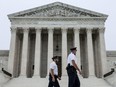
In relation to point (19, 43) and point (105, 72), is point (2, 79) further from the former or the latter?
point (105, 72)

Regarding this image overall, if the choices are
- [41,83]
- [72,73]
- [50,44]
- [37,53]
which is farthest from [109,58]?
[72,73]

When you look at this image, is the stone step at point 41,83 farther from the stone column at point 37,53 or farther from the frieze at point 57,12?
the frieze at point 57,12

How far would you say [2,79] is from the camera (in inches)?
1307

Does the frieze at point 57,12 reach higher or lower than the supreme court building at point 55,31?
higher

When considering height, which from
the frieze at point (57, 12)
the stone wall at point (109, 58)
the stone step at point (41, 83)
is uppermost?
the frieze at point (57, 12)

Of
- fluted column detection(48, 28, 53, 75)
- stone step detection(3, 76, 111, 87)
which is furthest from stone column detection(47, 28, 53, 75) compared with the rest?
stone step detection(3, 76, 111, 87)

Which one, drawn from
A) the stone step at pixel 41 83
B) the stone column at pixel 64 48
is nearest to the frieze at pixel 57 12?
the stone column at pixel 64 48

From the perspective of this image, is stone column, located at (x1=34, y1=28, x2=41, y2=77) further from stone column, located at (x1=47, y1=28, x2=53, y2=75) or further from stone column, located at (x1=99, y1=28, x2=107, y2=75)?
stone column, located at (x1=99, y1=28, x2=107, y2=75)

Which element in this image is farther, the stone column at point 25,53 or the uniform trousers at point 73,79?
the stone column at point 25,53

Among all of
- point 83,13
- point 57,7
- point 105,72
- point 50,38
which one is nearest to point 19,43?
point 50,38

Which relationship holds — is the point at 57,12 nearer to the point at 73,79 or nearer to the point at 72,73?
the point at 72,73

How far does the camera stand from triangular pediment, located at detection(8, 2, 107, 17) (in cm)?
4209

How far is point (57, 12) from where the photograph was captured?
4241 centimetres

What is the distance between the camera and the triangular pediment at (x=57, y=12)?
138ft
